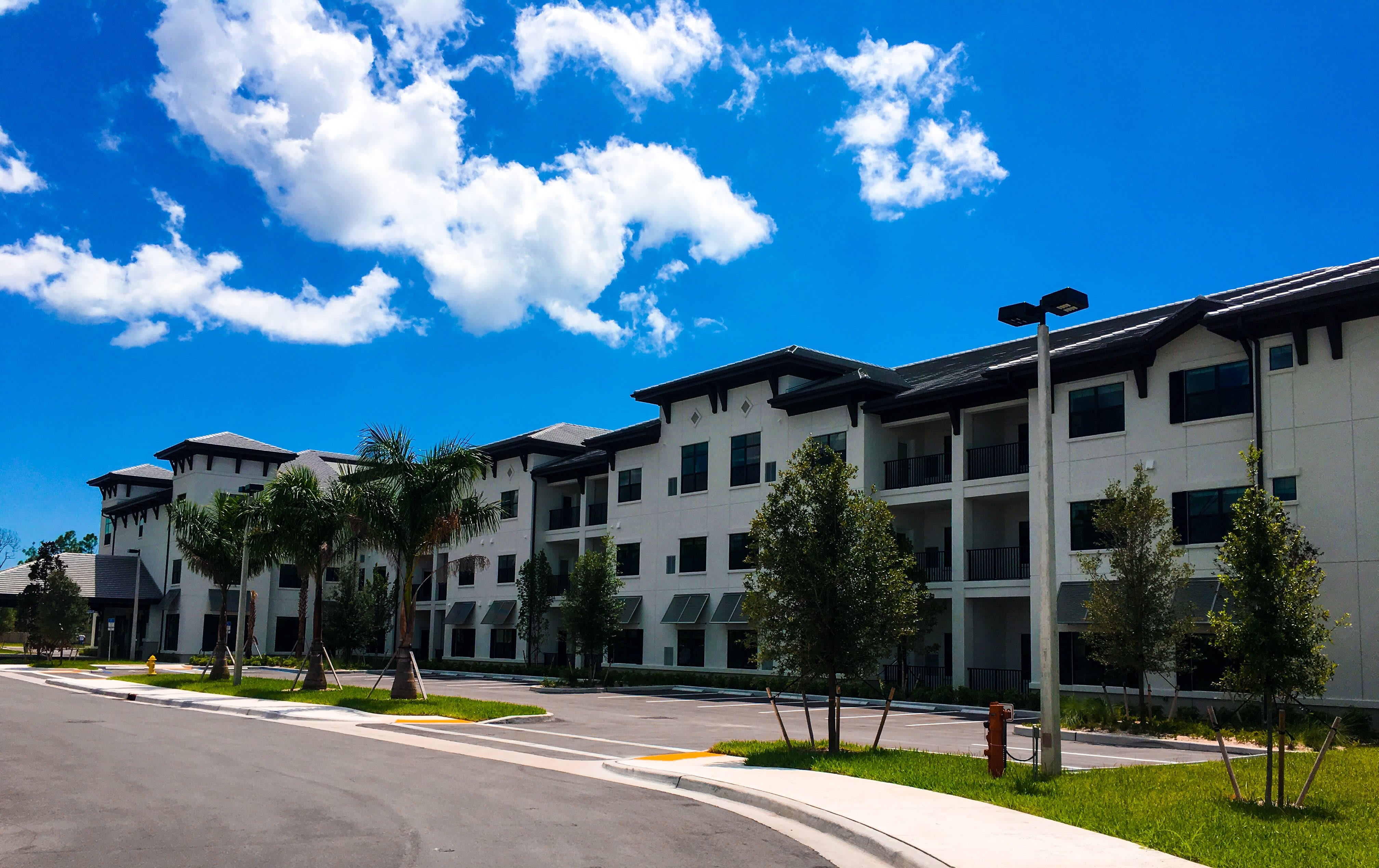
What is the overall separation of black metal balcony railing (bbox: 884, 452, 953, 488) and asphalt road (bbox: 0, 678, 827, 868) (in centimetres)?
2487

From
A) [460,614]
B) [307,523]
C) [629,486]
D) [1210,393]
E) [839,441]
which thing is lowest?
[460,614]

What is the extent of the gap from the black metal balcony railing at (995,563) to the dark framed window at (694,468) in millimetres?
13406

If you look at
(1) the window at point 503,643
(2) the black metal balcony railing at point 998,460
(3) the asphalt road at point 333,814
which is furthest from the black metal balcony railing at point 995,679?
(1) the window at point 503,643

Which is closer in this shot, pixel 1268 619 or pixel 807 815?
pixel 807 815

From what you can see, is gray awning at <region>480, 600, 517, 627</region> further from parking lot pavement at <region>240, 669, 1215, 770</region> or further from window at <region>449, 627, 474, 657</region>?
parking lot pavement at <region>240, 669, 1215, 770</region>

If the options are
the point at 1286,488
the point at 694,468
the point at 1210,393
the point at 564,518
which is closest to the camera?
the point at 1286,488

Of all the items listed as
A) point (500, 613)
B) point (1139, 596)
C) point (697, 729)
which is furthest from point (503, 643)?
point (1139, 596)

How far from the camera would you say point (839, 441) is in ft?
138

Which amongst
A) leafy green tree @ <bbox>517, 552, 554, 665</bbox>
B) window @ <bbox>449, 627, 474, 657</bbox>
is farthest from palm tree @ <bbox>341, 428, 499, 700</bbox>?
window @ <bbox>449, 627, 474, 657</bbox>

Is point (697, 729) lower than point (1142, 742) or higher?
lower

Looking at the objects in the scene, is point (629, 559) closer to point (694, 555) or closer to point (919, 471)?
point (694, 555)

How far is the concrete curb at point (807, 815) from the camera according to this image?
10.1 meters

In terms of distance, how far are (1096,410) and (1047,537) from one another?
2000 cm

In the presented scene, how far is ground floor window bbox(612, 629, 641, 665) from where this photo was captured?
50156 millimetres
